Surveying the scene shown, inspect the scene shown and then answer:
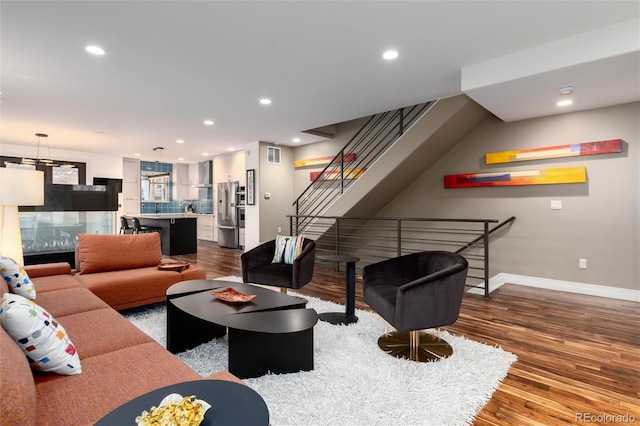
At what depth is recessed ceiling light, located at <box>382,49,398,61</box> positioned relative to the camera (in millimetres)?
3218

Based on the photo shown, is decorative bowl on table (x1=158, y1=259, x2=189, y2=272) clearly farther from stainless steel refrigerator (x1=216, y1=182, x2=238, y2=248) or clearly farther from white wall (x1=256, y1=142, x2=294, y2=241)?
stainless steel refrigerator (x1=216, y1=182, x2=238, y2=248)

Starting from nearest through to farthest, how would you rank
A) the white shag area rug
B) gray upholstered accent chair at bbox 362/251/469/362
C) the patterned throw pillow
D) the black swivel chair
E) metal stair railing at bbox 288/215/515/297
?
the white shag area rug, gray upholstered accent chair at bbox 362/251/469/362, the patterned throw pillow, metal stair railing at bbox 288/215/515/297, the black swivel chair

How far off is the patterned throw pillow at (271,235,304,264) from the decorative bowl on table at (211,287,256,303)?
1214mm

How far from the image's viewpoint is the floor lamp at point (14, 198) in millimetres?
3148

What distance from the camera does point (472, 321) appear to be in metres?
3.37

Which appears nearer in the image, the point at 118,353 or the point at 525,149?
the point at 118,353

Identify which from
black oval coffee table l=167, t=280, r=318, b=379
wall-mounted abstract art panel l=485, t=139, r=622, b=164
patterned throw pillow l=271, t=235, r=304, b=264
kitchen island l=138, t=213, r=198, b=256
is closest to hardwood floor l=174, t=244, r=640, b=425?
patterned throw pillow l=271, t=235, r=304, b=264

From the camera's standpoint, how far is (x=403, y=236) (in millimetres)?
6406

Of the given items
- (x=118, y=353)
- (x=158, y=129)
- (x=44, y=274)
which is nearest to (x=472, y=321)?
(x=118, y=353)

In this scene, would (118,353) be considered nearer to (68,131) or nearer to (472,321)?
(472,321)

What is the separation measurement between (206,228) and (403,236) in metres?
6.21

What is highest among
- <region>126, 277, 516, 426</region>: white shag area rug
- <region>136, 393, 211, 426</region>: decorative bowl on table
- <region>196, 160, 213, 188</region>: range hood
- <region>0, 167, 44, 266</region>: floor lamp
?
<region>196, 160, 213, 188</region>: range hood

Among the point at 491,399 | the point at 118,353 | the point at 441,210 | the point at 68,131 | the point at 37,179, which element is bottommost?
the point at 491,399

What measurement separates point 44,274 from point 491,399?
423cm
